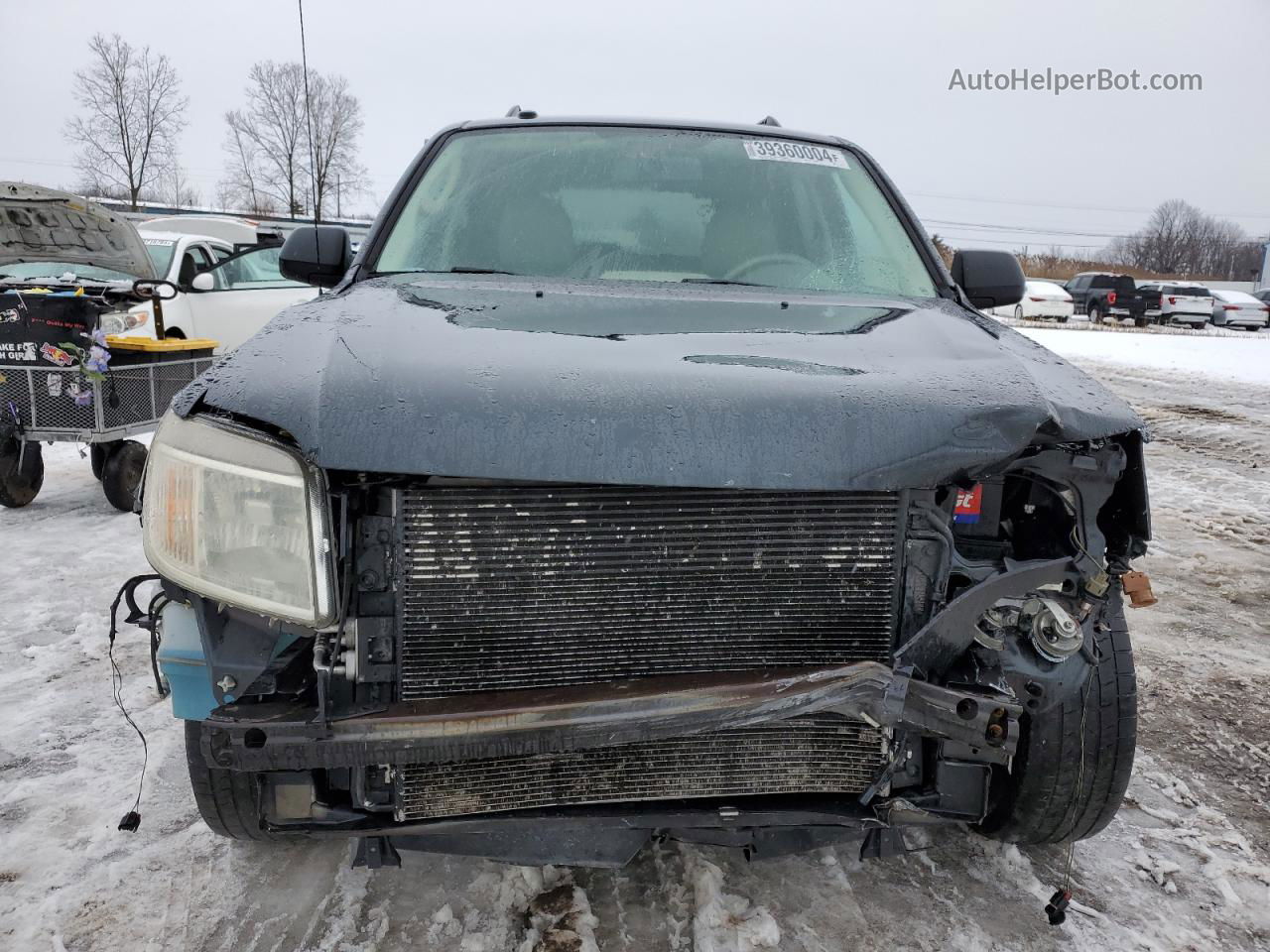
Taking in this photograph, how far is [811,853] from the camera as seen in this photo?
89.0 inches

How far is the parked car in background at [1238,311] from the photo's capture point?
27.9 m

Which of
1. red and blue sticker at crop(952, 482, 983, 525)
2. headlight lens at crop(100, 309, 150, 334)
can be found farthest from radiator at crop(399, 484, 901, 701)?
headlight lens at crop(100, 309, 150, 334)

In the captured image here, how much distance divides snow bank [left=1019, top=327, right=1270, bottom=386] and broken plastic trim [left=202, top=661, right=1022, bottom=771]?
1335 centimetres

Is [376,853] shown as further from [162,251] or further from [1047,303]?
[1047,303]

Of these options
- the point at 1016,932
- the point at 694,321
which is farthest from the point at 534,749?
the point at 1016,932

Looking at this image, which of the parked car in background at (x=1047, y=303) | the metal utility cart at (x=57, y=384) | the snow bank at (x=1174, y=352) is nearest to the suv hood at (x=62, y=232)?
the metal utility cart at (x=57, y=384)

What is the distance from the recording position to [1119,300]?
28016 millimetres

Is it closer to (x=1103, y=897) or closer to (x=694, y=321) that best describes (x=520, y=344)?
(x=694, y=321)

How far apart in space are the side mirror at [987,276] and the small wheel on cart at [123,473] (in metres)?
4.90

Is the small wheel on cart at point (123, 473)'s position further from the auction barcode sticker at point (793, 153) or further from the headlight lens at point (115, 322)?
the auction barcode sticker at point (793, 153)

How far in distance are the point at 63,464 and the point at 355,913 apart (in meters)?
6.38

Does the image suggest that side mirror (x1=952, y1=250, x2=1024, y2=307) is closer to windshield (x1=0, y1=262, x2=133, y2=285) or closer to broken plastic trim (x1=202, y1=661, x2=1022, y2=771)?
broken plastic trim (x1=202, y1=661, x2=1022, y2=771)

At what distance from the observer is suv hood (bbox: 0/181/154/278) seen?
5414mm

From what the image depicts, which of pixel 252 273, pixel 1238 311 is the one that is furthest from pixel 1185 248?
pixel 252 273
